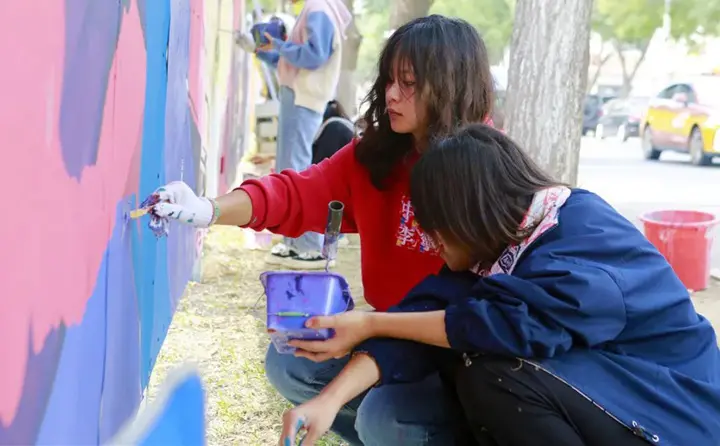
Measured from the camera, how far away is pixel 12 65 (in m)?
1.16

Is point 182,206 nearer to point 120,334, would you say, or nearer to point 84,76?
point 120,334

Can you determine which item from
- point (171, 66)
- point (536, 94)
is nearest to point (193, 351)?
point (171, 66)

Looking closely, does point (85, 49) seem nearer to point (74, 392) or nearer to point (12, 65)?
point (12, 65)

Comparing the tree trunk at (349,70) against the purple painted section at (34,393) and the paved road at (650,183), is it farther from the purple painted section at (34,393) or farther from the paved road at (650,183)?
the purple painted section at (34,393)

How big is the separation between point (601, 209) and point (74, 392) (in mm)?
1079

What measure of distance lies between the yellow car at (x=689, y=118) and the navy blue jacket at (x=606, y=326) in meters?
10.8

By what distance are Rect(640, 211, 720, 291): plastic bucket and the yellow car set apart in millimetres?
7275

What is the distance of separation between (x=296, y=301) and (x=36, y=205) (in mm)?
674

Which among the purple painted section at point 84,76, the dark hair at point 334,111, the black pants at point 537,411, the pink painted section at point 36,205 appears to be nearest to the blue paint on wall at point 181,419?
the pink painted section at point 36,205

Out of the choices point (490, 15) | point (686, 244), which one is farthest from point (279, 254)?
point (490, 15)

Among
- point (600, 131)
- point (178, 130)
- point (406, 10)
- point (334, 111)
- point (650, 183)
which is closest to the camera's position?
point (178, 130)

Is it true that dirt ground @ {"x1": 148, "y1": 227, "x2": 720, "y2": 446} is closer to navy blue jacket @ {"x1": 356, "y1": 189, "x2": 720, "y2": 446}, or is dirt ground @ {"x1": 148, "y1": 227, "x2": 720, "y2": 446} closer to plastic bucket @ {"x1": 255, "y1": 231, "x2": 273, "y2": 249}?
plastic bucket @ {"x1": 255, "y1": 231, "x2": 273, "y2": 249}

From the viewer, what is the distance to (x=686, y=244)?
4.95 metres

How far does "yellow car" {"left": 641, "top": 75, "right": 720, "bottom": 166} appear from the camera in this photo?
39.3 feet
